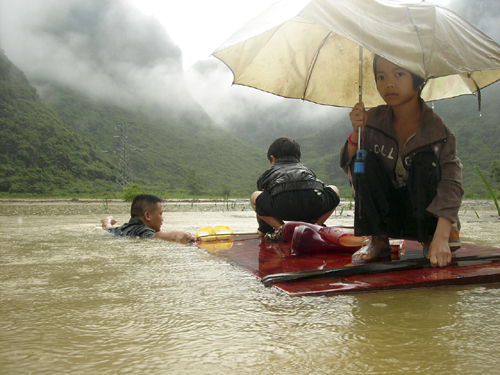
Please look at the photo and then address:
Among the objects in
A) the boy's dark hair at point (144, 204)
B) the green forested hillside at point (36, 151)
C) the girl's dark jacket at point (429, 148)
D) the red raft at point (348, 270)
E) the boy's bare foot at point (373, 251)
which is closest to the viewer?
the red raft at point (348, 270)

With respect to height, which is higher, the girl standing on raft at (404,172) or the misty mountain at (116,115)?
the misty mountain at (116,115)

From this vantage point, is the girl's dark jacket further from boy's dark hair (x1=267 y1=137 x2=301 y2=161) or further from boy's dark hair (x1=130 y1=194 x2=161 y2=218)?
boy's dark hair (x1=130 y1=194 x2=161 y2=218)

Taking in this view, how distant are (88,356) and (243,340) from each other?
32 centimetres

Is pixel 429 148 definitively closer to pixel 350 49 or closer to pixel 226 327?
pixel 350 49

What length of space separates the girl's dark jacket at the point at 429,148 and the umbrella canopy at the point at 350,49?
324 mm

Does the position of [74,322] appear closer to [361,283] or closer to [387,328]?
[387,328]

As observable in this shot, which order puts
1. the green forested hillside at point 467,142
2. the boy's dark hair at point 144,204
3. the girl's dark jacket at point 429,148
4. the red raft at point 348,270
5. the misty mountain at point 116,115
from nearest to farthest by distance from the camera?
the red raft at point 348,270
the girl's dark jacket at point 429,148
the boy's dark hair at point 144,204
the misty mountain at point 116,115
the green forested hillside at point 467,142

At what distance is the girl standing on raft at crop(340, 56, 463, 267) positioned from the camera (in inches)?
67.3

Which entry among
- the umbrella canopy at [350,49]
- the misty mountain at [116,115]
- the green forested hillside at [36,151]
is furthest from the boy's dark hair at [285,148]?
the misty mountain at [116,115]

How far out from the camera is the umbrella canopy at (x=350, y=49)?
1.46 m

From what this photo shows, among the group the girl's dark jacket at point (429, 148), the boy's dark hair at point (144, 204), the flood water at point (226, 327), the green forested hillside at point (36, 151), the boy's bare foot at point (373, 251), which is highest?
the green forested hillside at point (36, 151)

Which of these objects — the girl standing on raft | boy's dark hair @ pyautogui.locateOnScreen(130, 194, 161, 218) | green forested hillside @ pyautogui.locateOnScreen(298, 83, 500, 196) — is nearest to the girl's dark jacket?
the girl standing on raft

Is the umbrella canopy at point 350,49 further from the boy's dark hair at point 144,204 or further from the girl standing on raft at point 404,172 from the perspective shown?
the boy's dark hair at point 144,204

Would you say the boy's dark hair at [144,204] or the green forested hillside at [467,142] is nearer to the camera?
the boy's dark hair at [144,204]
